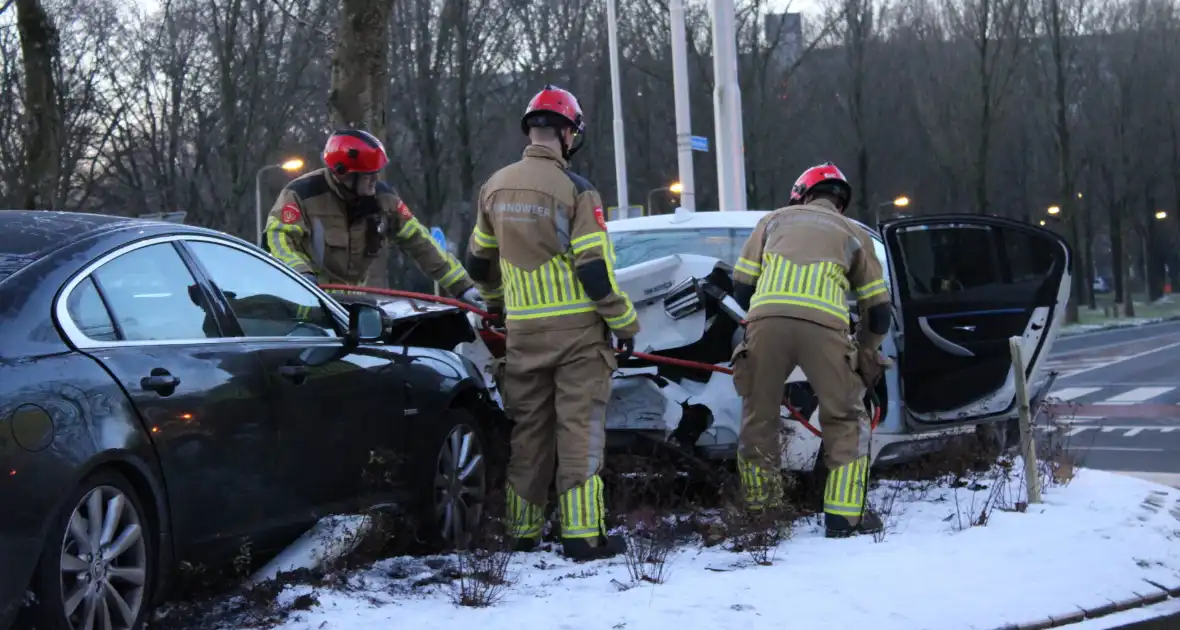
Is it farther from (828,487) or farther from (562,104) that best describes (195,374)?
(828,487)

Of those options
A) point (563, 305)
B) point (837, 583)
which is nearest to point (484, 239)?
point (563, 305)

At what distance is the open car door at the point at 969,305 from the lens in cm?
719

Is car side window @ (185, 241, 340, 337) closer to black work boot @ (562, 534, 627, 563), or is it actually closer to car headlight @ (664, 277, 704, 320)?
black work boot @ (562, 534, 627, 563)

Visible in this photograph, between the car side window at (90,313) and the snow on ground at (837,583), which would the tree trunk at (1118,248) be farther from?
the car side window at (90,313)

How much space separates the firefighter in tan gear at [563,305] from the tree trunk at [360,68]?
569 cm

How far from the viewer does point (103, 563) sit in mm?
Answer: 3656

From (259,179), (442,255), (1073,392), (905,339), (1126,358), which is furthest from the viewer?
(259,179)

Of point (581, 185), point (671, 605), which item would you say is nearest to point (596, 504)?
point (671, 605)

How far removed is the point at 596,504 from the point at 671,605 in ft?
3.23

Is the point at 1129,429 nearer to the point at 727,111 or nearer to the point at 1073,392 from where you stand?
the point at 1073,392

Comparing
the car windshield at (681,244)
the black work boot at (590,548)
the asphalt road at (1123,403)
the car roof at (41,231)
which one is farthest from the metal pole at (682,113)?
the car roof at (41,231)

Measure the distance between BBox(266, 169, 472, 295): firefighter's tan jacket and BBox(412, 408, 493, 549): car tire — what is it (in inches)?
40.9

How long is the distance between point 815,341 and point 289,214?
2661mm

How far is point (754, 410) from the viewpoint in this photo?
21.0 ft
